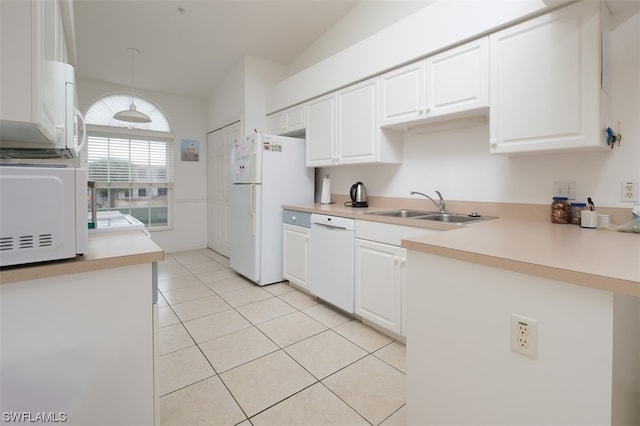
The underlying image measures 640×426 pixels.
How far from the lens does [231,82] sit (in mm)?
4203

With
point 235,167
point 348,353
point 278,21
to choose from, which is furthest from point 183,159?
point 348,353

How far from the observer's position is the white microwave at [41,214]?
816 millimetres

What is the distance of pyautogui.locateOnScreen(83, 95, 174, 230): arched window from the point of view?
445 centimetres

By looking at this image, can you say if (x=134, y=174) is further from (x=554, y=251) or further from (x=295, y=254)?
(x=554, y=251)

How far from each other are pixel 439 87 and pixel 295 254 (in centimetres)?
202

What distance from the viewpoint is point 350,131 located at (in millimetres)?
2770

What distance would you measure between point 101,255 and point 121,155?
4511mm

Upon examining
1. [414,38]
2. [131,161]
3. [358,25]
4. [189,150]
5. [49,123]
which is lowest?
[49,123]

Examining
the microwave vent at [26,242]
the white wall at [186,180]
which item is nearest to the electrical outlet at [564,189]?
the microwave vent at [26,242]

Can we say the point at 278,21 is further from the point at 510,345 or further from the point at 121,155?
the point at 510,345

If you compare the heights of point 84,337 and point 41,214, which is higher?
point 41,214

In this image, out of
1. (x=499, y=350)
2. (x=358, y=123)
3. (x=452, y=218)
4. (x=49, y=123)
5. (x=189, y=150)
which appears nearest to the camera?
(x=499, y=350)

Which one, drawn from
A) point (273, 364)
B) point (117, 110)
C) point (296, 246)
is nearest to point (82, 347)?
point (273, 364)

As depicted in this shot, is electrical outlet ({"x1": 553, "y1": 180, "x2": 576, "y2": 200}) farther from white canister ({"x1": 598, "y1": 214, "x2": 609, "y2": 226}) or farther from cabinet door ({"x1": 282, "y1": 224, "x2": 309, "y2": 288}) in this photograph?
cabinet door ({"x1": 282, "y1": 224, "x2": 309, "y2": 288})
